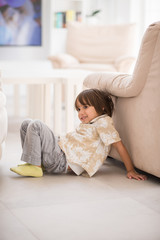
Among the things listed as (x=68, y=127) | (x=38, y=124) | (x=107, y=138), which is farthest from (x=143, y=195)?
(x=68, y=127)

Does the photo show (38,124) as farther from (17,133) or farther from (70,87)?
(17,133)

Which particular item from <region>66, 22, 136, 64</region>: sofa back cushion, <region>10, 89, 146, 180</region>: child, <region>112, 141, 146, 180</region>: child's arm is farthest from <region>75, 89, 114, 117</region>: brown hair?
<region>66, 22, 136, 64</region>: sofa back cushion

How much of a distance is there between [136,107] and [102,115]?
0.63ft

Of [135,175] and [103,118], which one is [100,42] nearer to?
[103,118]

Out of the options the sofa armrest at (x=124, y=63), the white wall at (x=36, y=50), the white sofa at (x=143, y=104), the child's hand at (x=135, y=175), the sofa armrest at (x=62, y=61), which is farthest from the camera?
the white wall at (x=36, y=50)

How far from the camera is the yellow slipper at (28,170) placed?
2346 mm

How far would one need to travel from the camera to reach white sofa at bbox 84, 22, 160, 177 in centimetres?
222

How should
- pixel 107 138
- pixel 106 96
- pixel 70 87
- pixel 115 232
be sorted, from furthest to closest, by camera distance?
pixel 70 87 → pixel 106 96 → pixel 107 138 → pixel 115 232

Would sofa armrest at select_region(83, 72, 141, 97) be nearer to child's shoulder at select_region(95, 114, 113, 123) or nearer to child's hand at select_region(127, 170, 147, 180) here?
child's shoulder at select_region(95, 114, 113, 123)

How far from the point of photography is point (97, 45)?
566cm

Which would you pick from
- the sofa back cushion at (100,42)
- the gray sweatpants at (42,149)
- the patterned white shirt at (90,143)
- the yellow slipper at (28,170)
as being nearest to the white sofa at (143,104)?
the patterned white shirt at (90,143)

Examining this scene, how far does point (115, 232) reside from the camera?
5.34 feet

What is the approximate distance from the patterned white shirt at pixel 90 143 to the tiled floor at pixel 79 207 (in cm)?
8

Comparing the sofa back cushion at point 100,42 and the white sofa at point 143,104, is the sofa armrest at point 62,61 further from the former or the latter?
the white sofa at point 143,104
